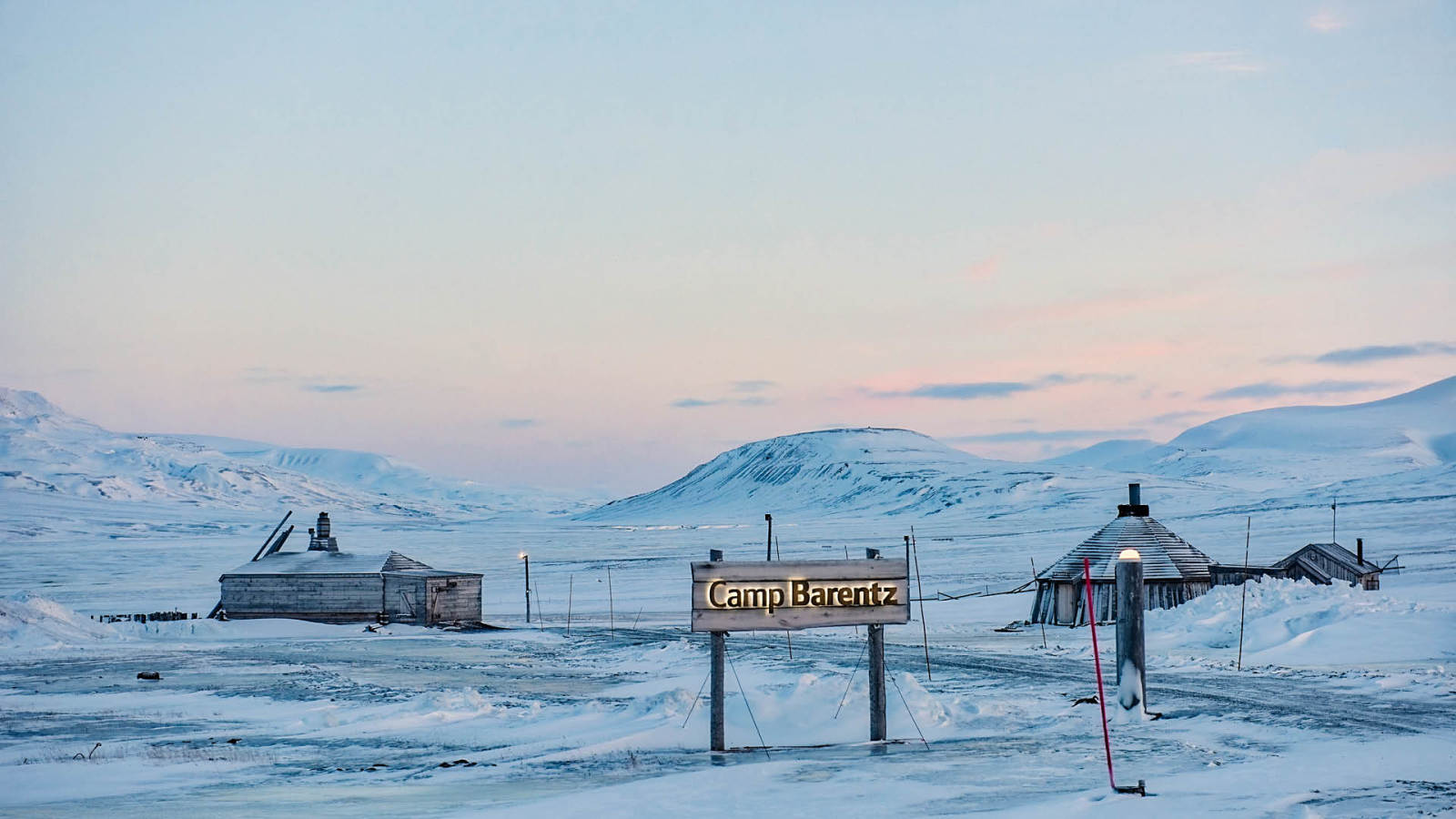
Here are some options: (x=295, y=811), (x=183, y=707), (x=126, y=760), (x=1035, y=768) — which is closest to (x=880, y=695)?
(x=1035, y=768)

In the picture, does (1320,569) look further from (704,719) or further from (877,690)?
(877,690)

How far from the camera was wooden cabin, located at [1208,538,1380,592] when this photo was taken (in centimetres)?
5378

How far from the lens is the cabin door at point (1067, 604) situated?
1923 inches

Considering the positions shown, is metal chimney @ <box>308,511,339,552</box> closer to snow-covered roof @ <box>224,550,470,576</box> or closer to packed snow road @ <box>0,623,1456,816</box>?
snow-covered roof @ <box>224,550,470,576</box>

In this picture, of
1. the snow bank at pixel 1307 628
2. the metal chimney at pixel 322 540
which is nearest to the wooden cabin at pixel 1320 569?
the snow bank at pixel 1307 628

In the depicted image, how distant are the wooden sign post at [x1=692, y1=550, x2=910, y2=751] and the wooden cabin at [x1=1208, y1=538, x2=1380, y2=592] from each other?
36370 millimetres

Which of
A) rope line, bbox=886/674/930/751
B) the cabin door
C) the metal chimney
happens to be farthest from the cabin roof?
the metal chimney

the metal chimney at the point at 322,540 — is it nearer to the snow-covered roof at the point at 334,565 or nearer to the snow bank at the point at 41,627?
the snow-covered roof at the point at 334,565

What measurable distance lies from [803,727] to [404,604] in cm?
4117

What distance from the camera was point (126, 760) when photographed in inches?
821

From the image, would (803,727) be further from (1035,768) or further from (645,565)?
(645,565)

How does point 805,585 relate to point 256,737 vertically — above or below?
above

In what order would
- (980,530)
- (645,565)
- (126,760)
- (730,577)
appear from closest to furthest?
(730,577) < (126,760) < (645,565) < (980,530)

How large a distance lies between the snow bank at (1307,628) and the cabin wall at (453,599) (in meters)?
30.4
